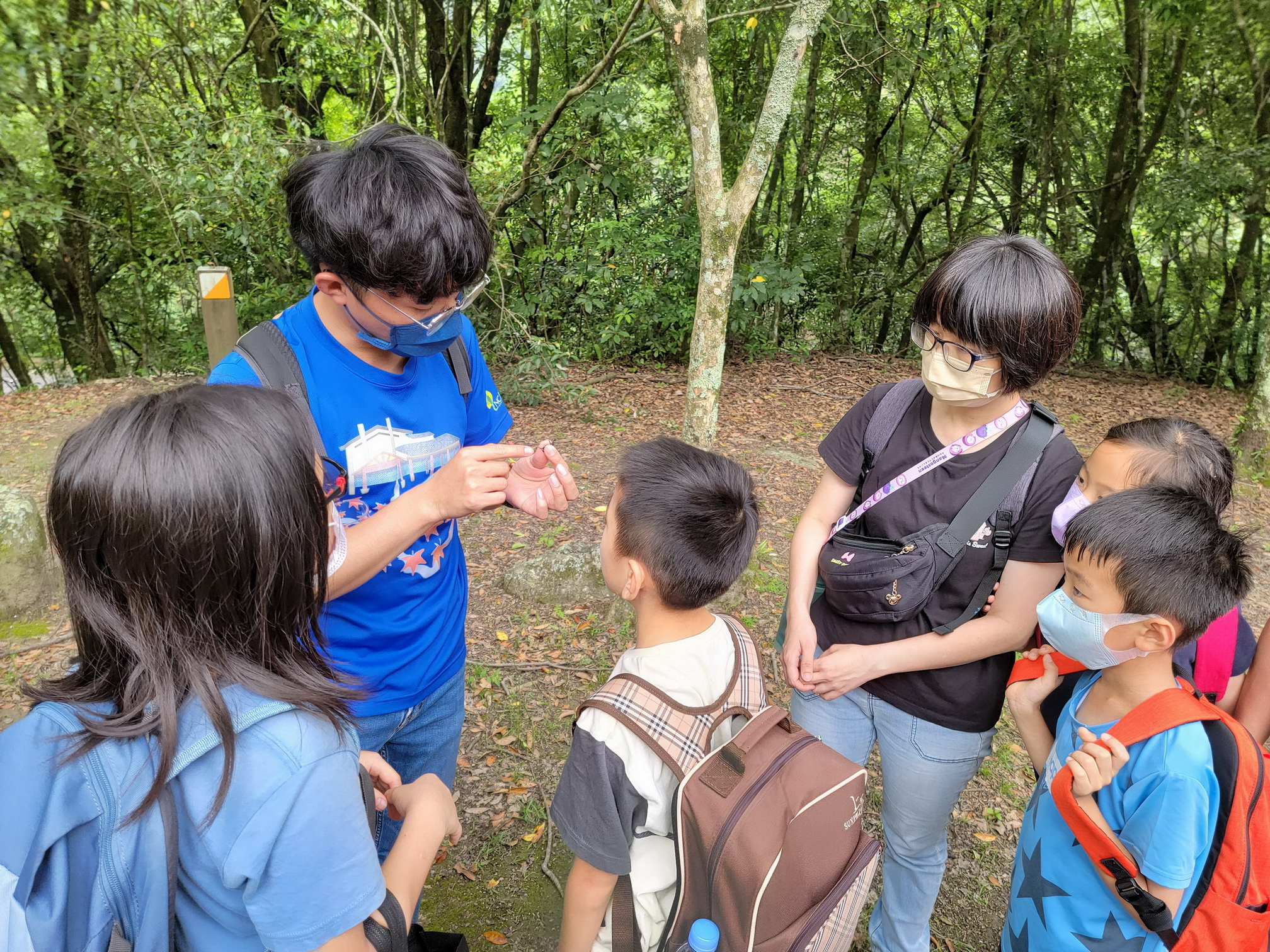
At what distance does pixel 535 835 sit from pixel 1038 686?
6.80 ft

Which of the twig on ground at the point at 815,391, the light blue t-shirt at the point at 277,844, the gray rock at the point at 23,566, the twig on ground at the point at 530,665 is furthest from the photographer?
the twig on ground at the point at 815,391

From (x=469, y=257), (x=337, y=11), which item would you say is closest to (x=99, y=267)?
(x=337, y=11)

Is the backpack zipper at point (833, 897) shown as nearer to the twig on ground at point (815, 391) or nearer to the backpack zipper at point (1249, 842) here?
the backpack zipper at point (1249, 842)

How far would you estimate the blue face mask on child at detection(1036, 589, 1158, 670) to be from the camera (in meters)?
1.59

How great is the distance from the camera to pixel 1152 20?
32.8 feet

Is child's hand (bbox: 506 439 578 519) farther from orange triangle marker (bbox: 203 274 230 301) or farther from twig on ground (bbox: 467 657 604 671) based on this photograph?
orange triangle marker (bbox: 203 274 230 301)

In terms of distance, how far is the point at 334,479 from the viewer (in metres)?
1.61

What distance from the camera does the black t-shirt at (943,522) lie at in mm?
1870

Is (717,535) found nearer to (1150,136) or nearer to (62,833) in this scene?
(62,833)

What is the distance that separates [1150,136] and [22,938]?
13.8 m

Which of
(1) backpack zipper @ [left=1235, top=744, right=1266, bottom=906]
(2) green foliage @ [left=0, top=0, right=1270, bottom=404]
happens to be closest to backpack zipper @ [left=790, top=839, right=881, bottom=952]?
(1) backpack zipper @ [left=1235, top=744, right=1266, bottom=906]

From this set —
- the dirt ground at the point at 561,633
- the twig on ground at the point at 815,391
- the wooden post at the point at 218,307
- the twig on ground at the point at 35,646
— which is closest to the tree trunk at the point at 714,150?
the dirt ground at the point at 561,633

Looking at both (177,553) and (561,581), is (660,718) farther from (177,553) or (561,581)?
(561,581)

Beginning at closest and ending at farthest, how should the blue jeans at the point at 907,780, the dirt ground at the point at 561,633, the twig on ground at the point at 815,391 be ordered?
1. the blue jeans at the point at 907,780
2. the dirt ground at the point at 561,633
3. the twig on ground at the point at 815,391
